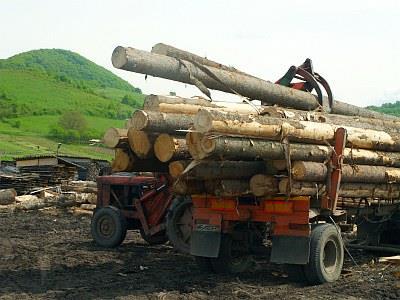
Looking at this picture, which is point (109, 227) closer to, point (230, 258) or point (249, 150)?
point (230, 258)

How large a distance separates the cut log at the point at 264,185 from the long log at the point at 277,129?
645 millimetres

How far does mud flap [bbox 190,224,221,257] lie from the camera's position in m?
10.3

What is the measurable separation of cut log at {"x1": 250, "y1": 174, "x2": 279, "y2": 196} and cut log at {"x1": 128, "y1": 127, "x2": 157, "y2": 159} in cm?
149

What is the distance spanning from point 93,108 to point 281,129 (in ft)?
340

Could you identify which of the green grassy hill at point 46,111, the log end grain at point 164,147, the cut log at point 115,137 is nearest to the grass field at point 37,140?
the green grassy hill at point 46,111

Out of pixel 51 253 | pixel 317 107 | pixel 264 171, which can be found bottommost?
pixel 51 253

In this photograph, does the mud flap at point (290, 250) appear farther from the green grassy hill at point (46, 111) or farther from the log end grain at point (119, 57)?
the green grassy hill at point (46, 111)

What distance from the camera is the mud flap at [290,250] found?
31.5 feet

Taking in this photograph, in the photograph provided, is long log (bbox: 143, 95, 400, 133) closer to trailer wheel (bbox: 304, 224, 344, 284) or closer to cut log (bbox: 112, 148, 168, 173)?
cut log (bbox: 112, 148, 168, 173)

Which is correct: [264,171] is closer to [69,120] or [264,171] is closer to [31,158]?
[31,158]

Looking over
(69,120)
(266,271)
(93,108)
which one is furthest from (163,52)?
(93,108)

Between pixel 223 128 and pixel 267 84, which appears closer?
pixel 223 128

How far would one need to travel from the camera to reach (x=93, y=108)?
111m

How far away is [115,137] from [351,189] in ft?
11.9
